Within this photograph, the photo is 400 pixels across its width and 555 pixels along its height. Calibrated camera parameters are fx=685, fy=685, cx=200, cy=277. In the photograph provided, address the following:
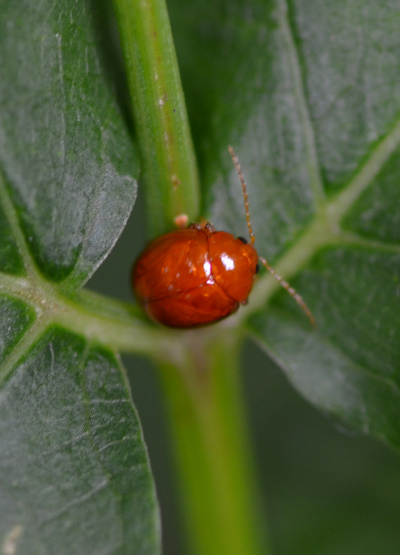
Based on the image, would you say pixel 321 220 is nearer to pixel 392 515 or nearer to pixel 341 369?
pixel 341 369

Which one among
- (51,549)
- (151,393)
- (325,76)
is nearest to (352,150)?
(325,76)

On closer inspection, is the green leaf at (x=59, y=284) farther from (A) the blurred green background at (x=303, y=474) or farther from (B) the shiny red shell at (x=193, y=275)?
(A) the blurred green background at (x=303, y=474)

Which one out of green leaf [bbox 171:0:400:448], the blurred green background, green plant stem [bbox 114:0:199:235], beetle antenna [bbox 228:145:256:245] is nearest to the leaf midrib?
green leaf [bbox 171:0:400:448]

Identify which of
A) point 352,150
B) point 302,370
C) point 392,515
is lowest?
point 392,515

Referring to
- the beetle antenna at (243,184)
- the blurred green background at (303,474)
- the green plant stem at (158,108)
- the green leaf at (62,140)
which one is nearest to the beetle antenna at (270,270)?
the beetle antenna at (243,184)

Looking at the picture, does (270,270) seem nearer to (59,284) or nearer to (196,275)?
(196,275)

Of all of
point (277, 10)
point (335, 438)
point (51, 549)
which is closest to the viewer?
point (51, 549)
